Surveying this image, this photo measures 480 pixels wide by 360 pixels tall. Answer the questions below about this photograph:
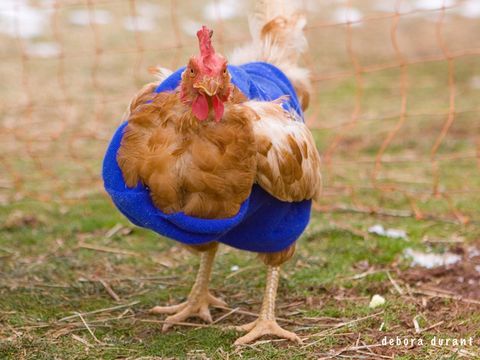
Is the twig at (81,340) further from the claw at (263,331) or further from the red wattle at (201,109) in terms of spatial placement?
the red wattle at (201,109)

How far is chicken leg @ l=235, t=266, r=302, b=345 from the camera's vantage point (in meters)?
3.50

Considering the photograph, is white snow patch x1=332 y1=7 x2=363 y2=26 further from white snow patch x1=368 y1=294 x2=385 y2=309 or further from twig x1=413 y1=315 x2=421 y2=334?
twig x1=413 y1=315 x2=421 y2=334

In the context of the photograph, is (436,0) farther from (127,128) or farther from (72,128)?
(127,128)

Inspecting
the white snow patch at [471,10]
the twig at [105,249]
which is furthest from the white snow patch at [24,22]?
the white snow patch at [471,10]

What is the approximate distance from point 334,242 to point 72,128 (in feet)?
12.0

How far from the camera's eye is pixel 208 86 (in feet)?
9.70

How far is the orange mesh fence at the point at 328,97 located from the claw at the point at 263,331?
2086 mm

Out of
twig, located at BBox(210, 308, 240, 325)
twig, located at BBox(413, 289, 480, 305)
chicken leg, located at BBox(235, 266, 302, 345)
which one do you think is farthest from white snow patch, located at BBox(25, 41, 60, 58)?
twig, located at BBox(413, 289, 480, 305)

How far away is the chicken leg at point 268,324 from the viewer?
3.50 m

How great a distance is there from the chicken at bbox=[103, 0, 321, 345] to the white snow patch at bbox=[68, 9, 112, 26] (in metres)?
8.07

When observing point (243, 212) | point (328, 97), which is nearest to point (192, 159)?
point (243, 212)

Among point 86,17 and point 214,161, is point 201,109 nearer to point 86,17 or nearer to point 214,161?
point 214,161

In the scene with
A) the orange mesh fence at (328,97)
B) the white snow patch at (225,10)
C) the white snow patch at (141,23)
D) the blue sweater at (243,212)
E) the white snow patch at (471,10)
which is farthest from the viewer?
the white snow patch at (471,10)

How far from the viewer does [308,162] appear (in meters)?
3.43
